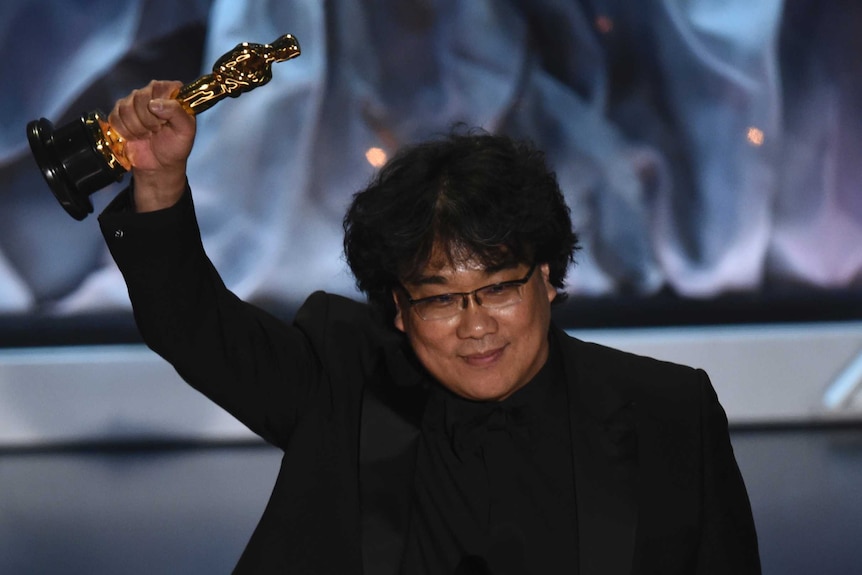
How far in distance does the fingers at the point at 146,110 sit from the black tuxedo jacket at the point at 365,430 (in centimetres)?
12

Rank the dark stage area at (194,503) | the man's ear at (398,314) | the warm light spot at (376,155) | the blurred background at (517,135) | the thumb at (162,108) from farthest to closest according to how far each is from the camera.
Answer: the warm light spot at (376,155), the blurred background at (517,135), the dark stage area at (194,503), the man's ear at (398,314), the thumb at (162,108)

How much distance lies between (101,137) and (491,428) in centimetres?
67

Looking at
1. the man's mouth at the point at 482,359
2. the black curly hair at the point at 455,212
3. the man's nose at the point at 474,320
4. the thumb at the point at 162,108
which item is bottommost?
the man's mouth at the point at 482,359

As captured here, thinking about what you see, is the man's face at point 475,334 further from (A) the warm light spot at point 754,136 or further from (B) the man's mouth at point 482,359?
(A) the warm light spot at point 754,136

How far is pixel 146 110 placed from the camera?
1436 mm

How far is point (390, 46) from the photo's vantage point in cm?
504

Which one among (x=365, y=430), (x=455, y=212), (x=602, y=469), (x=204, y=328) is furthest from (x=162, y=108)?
(x=602, y=469)

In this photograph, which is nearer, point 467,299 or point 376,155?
point 467,299

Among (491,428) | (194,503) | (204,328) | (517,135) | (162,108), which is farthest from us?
(517,135)

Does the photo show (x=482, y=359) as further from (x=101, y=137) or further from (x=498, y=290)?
(x=101, y=137)

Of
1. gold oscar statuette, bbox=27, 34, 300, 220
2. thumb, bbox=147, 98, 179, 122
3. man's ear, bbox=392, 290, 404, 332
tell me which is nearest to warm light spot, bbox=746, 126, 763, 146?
man's ear, bbox=392, 290, 404, 332

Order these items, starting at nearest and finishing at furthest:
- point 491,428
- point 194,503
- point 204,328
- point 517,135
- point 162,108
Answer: point 162,108 → point 204,328 → point 491,428 → point 194,503 → point 517,135

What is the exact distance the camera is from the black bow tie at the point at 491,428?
1726 millimetres

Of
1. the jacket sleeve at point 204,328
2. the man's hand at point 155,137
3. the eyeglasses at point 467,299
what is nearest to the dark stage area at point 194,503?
the jacket sleeve at point 204,328
